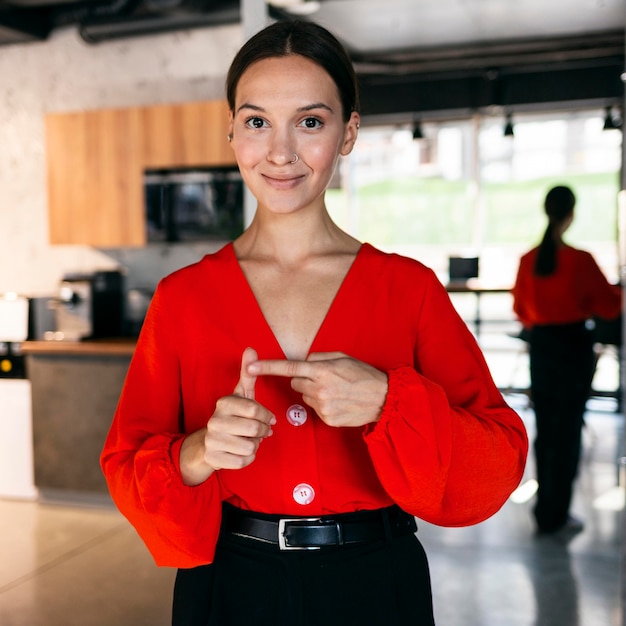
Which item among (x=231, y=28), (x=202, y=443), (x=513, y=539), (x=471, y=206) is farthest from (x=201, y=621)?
(x=471, y=206)

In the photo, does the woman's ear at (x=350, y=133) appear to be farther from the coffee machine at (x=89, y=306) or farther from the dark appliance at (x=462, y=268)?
the coffee machine at (x=89, y=306)

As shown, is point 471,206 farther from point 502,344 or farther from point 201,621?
point 201,621

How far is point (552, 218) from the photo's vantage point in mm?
4062

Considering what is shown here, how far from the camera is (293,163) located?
1098 mm

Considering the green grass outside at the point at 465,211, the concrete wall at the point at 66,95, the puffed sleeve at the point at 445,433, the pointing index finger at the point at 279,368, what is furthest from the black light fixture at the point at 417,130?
the pointing index finger at the point at 279,368

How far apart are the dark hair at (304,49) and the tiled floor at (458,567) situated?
2.75 metres

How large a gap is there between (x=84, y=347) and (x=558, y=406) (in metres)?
2.71

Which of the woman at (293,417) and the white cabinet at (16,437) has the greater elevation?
the woman at (293,417)

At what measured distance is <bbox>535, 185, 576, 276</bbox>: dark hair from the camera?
393 centimetres

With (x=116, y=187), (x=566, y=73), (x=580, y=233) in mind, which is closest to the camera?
(x=580, y=233)

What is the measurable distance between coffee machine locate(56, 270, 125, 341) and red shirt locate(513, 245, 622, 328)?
8.37 ft

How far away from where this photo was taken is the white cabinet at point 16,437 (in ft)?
15.9

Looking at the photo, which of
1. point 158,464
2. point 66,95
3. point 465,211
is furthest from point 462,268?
point 158,464

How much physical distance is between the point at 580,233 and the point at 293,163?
11.0 ft
